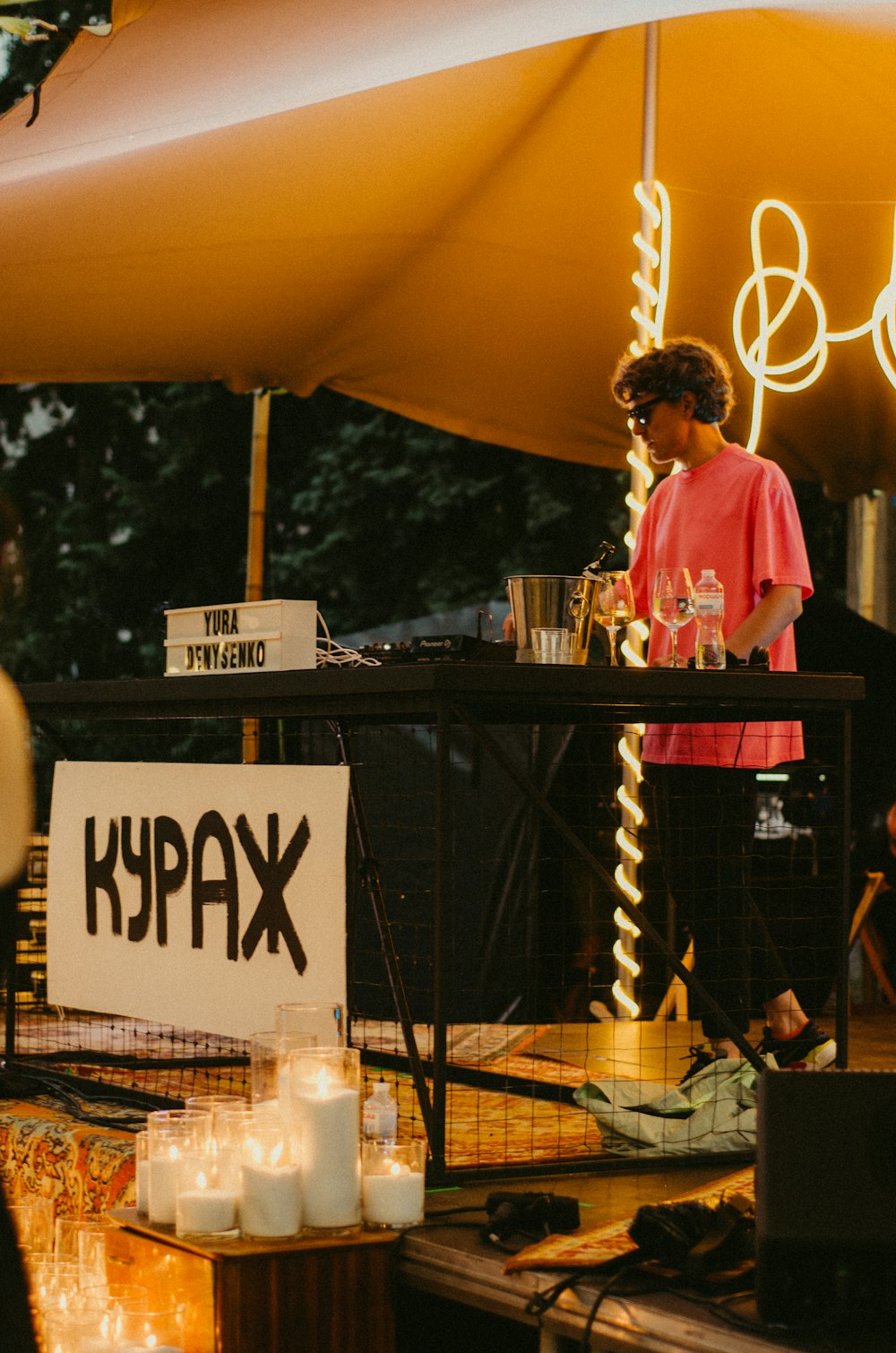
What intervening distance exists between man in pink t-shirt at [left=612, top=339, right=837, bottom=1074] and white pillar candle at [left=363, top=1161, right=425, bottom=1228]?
0.98m

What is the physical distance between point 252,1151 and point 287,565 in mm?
10922

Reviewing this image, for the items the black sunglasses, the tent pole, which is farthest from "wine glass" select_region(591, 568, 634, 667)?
the tent pole

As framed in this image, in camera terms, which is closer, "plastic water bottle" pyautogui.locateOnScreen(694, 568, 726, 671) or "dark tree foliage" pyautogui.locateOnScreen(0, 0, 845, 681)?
"plastic water bottle" pyautogui.locateOnScreen(694, 568, 726, 671)

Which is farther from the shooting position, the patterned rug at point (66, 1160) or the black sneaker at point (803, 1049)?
the black sneaker at point (803, 1049)

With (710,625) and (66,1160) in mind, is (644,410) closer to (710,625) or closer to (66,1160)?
(710,625)

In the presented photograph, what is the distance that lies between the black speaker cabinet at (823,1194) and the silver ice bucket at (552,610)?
1.12 m

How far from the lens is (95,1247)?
2.70 m

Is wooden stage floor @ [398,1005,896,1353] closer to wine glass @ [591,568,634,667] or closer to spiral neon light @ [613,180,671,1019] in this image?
wine glass @ [591,568,634,667]

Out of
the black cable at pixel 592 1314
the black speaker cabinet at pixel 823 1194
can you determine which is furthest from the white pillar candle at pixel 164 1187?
the black speaker cabinet at pixel 823 1194

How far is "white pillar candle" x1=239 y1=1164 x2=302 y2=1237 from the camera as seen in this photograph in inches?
101

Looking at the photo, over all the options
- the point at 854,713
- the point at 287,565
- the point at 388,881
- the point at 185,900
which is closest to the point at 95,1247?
the point at 185,900

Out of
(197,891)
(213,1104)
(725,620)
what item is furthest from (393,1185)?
(725,620)

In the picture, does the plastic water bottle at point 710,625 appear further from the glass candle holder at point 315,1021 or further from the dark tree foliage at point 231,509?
the dark tree foliage at point 231,509

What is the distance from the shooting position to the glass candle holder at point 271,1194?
258cm
